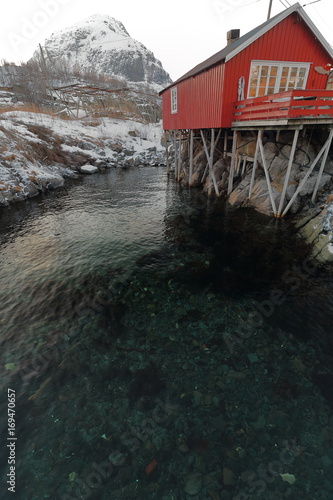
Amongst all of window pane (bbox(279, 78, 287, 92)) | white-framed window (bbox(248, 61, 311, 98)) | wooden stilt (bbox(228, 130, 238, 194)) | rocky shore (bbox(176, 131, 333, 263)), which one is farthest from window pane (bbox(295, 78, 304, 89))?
wooden stilt (bbox(228, 130, 238, 194))

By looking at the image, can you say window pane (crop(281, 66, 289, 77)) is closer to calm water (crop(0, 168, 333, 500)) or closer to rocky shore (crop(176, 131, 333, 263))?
rocky shore (crop(176, 131, 333, 263))

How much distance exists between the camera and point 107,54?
157 meters

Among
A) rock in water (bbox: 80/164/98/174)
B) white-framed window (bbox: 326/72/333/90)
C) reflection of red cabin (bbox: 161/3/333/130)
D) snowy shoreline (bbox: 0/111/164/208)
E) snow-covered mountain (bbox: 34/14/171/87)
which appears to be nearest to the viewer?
reflection of red cabin (bbox: 161/3/333/130)

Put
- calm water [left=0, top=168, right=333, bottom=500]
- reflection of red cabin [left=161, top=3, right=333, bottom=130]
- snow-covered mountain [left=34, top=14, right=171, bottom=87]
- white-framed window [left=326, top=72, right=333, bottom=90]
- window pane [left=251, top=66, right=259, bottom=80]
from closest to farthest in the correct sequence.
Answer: calm water [left=0, top=168, right=333, bottom=500] < reflection of red cabin [left=161, top=3, right=333, bottom=130] < window pane [left=251, top=66, right=259, bottom=80] < white-framed window [left=326, top=72, right=333, bottom=90] < snow-covered mountain [left=34, top=14, right=171, bottom=87]

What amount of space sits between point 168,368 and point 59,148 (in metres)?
33.3

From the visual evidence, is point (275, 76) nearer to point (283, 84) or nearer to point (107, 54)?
point (283, 84)

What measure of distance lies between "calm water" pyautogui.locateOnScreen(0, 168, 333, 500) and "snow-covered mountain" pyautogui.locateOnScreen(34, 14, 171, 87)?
173 meters

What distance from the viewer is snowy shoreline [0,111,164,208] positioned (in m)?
21.2

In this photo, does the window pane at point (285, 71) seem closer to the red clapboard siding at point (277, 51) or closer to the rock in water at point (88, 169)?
the red clapboard siding at point (277, 51)

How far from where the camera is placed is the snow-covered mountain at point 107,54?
154000 millimetres

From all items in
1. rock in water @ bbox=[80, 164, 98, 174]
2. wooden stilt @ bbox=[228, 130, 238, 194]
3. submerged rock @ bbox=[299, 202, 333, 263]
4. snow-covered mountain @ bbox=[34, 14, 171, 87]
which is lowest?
submerged rock @ bbox=[299, 202, 333, 263]

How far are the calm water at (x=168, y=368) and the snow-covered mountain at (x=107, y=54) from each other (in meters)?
173

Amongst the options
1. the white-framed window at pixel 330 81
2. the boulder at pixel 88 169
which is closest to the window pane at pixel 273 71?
the white-framed window at pixel 330 81

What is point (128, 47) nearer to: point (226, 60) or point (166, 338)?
point (226, 60)
